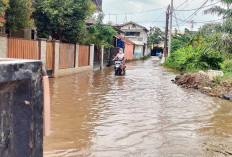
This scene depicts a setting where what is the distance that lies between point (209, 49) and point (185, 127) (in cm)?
1278

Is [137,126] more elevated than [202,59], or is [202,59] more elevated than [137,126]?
[202,59]

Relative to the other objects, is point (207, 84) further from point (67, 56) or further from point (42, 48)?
point (67, 56)

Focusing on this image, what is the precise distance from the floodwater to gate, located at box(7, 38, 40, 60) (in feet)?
8.85

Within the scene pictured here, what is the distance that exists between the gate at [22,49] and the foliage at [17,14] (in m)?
1.37

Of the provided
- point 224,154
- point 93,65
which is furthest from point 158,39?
point 224,154

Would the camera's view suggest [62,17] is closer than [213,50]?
Yes

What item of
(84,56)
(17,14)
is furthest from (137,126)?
(84,56)

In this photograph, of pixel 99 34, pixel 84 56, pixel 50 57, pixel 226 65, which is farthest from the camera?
pixel 99 34

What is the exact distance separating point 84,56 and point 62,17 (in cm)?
374

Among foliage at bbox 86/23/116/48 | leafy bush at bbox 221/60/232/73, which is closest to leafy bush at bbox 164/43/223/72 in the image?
leafy bush at bbox 221/60/232/73

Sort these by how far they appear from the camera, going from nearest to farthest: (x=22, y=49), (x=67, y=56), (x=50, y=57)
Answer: (x=22, y=49) → (x=50, y=57) → (x=67, y=56)

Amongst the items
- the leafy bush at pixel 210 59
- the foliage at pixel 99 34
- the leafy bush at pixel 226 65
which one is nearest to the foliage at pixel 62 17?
the foliage at pixel 99 34

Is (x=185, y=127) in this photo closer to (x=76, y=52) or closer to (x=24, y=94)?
(x=24, y=94)

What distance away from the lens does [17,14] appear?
1178 cm
